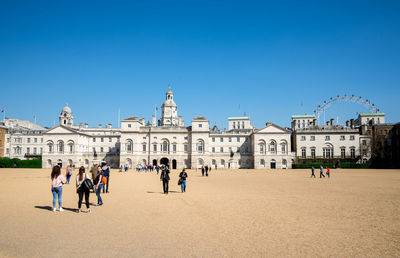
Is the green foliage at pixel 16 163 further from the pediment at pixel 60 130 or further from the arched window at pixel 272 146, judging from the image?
the arched window at pixel 272 146

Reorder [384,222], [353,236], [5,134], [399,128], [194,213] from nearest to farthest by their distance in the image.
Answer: [353,236] < [384,222] < [194,213] < [399,128] < [5,134]

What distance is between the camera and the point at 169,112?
9069 centimetres

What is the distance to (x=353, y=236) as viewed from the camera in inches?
363

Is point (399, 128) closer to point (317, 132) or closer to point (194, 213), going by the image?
point (317, 132)

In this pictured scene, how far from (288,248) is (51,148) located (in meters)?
75.5

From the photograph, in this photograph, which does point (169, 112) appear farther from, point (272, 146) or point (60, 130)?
point (272, 146)

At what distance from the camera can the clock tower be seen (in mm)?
90188

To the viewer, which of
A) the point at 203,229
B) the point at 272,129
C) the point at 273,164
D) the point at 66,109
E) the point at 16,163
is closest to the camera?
the point at 203,229

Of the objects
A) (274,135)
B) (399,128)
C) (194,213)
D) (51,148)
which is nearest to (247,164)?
(274,135)

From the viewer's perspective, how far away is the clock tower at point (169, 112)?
90188 millimetres

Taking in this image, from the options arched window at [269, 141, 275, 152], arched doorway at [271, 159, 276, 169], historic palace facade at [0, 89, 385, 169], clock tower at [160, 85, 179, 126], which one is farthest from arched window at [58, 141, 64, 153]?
arched doorway at [271, 159, 276, 169]

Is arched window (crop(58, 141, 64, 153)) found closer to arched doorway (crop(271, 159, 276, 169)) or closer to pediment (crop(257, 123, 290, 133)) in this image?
pediment (crop(257, 123, 290, 133))

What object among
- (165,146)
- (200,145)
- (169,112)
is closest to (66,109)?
(169,112)

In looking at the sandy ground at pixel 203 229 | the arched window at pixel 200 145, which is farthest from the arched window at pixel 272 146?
the sandy ground at pixel 203 229
